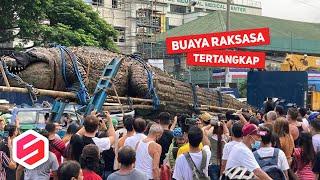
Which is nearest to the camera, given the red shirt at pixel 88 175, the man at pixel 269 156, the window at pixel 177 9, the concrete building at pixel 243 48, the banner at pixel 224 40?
the red shirt at pixel 88 175

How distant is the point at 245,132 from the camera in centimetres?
624

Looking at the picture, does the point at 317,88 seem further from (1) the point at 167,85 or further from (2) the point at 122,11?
(2) the point at 122,11

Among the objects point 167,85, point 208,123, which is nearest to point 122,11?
point 167,85

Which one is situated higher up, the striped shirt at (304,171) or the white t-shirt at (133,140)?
the white t-shirt at (133,140)

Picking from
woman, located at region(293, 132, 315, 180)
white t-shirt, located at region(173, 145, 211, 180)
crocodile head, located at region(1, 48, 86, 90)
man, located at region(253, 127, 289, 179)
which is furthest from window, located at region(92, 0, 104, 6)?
man, located at region(253, 127, 289, 179)

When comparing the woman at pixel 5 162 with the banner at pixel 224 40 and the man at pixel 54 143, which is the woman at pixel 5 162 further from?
the banner at pixel 224 40

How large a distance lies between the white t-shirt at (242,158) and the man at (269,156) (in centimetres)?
21

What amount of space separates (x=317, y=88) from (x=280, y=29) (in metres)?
38.3

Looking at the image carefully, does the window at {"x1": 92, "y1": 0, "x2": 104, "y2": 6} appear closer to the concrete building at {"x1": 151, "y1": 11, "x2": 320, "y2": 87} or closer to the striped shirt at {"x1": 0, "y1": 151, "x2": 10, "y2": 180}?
the concrete building at {"x1": 151, "y1": 11, "x2": 320, "y2": 87}

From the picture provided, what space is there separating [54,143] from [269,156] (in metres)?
2.66

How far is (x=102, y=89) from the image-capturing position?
12.0m

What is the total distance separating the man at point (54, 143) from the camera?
6895 mm

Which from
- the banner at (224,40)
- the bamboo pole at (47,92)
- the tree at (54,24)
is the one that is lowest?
the bamboo pole at (47,92)

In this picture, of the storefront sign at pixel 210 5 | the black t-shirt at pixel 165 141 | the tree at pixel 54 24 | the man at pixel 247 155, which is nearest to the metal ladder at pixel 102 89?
the black t-shirt at pixel 165 141
